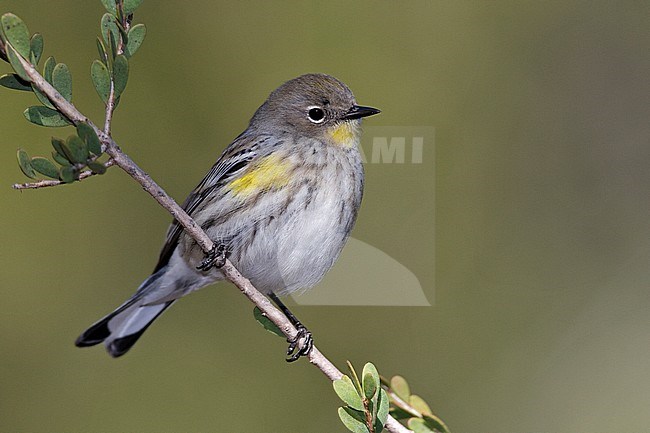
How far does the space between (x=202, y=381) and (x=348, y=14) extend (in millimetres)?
2215

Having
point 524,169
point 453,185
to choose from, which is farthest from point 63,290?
point 524,169

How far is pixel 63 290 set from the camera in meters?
4.19

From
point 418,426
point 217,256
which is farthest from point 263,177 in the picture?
point 418,426

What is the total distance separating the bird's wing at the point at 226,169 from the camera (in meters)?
3.40

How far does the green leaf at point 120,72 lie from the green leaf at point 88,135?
0.16 m

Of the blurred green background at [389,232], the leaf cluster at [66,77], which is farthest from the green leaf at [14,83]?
the blurred green background at [389,232]

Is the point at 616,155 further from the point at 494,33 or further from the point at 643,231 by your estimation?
the point at 494,33

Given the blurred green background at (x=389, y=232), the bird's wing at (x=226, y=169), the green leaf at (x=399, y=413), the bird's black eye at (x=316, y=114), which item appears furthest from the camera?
the blurred green background at (x=389, y=232)

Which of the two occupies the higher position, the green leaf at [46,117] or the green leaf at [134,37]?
the green leaf at [134,37]

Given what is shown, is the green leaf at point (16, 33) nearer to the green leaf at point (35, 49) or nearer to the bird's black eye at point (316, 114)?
the green leaf at point (35, 49)

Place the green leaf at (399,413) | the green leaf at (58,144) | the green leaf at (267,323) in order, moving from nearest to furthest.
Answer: the green leaf at (58,144)
the green leaf at (399,413)
the green leaf at (267,323)

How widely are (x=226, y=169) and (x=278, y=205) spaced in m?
0.41

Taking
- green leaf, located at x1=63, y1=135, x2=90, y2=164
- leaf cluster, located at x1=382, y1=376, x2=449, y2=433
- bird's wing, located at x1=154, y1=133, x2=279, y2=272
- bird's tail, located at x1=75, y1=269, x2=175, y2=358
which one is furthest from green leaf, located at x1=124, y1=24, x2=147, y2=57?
bird's tail, located at x1=75, y1=269, x2=175, y2=358

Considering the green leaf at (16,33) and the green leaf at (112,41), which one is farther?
the green leaf at (112,41)
